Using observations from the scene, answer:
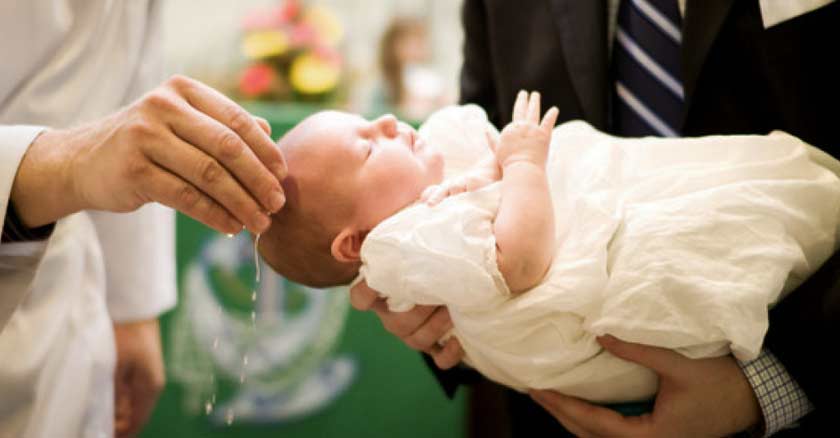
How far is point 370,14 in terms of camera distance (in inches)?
191

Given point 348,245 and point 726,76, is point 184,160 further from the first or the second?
point 726,76

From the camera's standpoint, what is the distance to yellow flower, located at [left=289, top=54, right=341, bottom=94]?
12.3 ft

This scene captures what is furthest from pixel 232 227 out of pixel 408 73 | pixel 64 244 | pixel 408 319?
pixel 408 73

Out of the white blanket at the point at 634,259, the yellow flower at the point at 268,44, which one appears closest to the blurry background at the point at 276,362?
the yellow flower at the point at 268,44

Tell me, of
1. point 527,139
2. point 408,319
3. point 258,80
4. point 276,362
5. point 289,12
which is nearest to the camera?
point 527,139

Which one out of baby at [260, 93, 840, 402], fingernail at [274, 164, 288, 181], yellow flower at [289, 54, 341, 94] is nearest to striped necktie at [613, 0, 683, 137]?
baby at [260, 93, 840, 402]

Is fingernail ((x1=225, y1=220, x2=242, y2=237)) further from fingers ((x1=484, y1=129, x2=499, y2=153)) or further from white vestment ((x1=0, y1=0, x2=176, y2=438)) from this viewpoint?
fingers ((x1=484, y1=129, x2=499, y2=153))

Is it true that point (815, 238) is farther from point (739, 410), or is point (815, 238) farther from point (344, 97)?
point (344, 97)

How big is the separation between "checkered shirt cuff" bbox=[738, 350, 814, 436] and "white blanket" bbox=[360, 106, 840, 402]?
0.07 metres

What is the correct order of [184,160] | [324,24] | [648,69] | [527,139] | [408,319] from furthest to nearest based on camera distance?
[324,24]
[648,69]
[408,319]
[527,139]
[184,160]

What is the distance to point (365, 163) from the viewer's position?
4.36 ft

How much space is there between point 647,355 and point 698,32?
1.89 feet

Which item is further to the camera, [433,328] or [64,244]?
[64,244]

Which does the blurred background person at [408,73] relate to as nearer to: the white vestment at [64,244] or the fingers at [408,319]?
the white vestment at [64,244]
